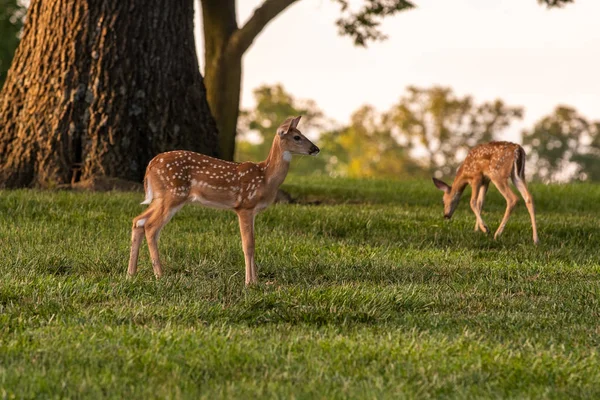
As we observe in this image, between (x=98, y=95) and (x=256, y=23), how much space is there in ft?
15.2

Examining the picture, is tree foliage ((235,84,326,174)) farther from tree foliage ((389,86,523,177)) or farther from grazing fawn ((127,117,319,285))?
grazing fawn ((127,117,319,285))

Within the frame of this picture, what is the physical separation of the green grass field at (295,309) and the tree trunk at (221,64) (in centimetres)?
608

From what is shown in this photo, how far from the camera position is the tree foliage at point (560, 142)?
5056 cm

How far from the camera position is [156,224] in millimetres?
8078

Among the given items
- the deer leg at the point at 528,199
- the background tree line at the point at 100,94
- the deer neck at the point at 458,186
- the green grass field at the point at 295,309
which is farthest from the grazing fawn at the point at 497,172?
the background tree line at the point at 100,94

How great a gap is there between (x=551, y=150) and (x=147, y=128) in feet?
131

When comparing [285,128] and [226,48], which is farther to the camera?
[226,48]

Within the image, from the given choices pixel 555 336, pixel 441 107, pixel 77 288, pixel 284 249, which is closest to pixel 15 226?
pixel 284 249

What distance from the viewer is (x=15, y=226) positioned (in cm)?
1077

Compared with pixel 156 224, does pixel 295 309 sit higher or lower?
lower

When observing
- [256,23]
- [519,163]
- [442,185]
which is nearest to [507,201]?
[519,163]

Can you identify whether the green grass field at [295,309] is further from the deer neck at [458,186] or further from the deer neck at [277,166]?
the deer neck at [458,186]

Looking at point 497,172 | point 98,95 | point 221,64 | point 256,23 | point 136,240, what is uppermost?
Answer: point 256,23

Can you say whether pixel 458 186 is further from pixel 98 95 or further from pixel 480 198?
pixel 98 95
